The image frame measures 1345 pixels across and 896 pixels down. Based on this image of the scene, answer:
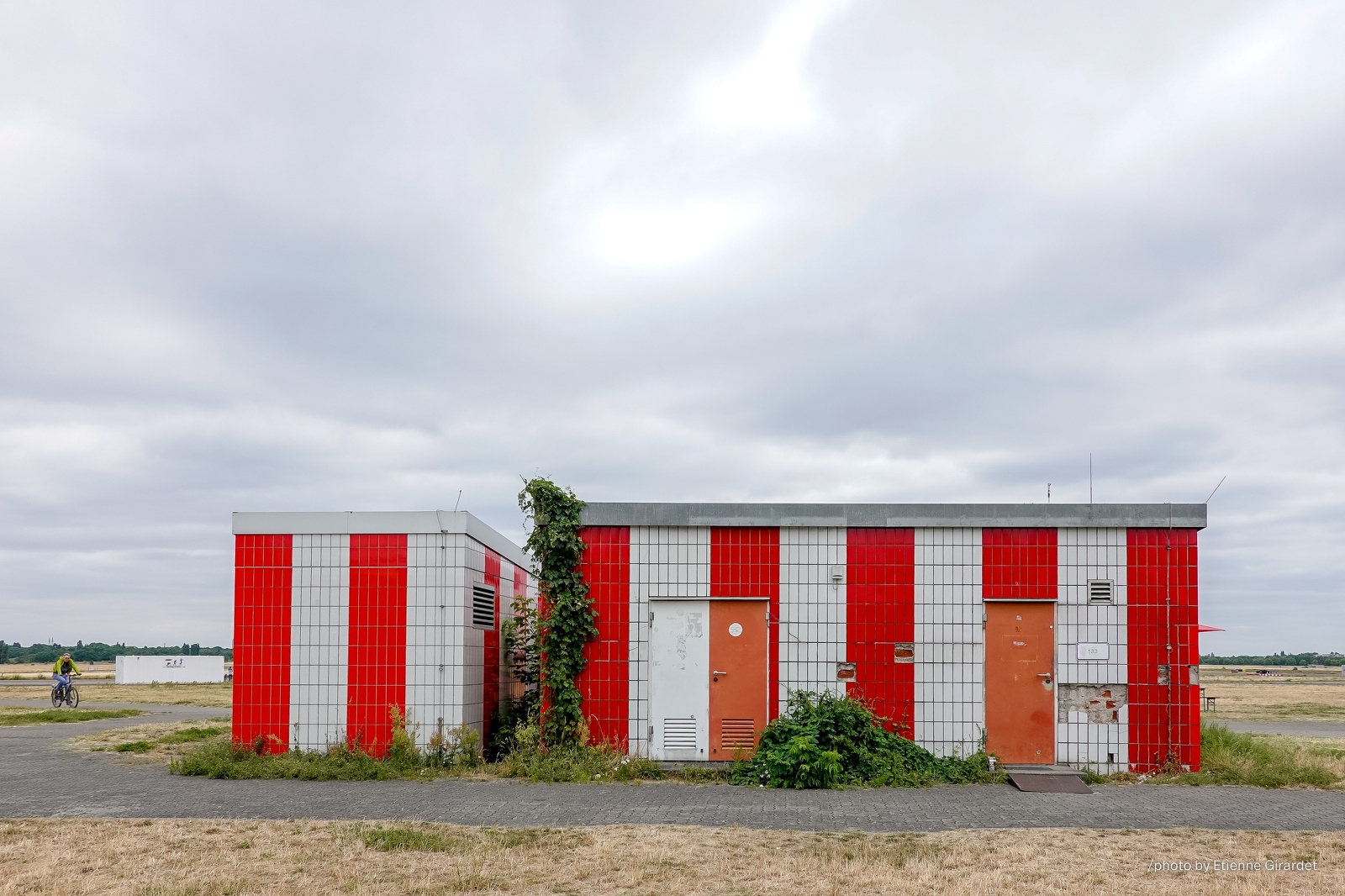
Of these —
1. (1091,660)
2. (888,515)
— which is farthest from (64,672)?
(1091,660)

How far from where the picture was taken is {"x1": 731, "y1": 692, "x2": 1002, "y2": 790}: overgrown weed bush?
1288 cm

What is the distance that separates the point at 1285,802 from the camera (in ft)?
38.7

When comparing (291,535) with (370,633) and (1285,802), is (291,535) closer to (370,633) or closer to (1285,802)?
(370,633)

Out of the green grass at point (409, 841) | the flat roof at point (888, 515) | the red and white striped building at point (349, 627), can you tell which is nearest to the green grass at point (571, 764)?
the red and white striped building at point (349, 627)

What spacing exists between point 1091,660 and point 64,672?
88.5 feet

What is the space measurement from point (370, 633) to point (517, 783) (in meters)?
3.17

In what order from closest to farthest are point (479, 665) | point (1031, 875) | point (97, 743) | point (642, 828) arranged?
point (1031, 875), point (642, 828), point (479, 665), point (97, 743)

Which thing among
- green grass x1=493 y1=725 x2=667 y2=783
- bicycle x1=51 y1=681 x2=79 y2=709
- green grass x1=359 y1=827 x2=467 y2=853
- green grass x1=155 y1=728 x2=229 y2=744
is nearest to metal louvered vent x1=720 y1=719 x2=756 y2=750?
green grass x1=493 y1=725 x2=667 y2=783

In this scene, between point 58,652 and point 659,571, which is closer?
point 659,571

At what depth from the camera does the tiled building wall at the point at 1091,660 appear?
46.2 ft

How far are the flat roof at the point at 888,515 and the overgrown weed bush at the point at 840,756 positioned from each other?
244cm

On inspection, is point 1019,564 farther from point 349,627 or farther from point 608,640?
point 349,627

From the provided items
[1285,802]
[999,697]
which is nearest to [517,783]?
[999,697]

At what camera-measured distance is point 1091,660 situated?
46.9ft
